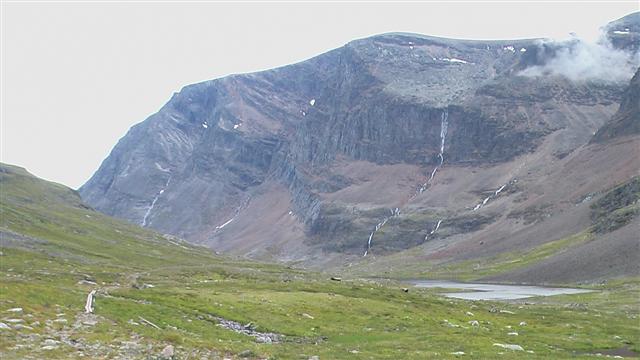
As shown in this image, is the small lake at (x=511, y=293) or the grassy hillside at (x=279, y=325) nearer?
the grassy hillside at (x=279, y=325)

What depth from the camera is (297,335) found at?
45812mm

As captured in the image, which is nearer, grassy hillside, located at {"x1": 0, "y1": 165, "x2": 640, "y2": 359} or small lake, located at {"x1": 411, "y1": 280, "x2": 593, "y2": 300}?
grassy hillside, located at {"x1": 0, "y1": 165, "x2": 640, "y2": 359}

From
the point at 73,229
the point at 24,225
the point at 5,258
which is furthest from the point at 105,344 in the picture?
the point at 73,229

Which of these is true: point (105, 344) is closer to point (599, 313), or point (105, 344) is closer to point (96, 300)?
point (96, 300)

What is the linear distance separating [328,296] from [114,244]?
121258 mm

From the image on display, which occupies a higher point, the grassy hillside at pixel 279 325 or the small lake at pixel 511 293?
the grassy hillside at pixel 279 325

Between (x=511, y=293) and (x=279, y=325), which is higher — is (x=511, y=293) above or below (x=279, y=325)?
below

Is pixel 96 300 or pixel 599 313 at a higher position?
pixel 96 300

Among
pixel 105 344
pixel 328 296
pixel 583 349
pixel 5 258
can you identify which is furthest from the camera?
pixel 5 258

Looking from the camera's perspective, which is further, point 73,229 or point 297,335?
point 73,229

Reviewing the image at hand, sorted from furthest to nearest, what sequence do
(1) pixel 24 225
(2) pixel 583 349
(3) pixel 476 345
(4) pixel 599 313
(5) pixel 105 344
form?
(1) pixel 24 225, (4) pixel 599 313, (2) pixel 583 349, (3) pixel 476 345, (5) pixel 105 344

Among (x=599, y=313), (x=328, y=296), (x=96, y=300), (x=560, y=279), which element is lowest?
(x=560, y=279)

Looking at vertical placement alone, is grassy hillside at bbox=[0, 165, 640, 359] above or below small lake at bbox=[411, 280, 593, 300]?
above

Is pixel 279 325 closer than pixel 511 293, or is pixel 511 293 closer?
pixel 279 325
